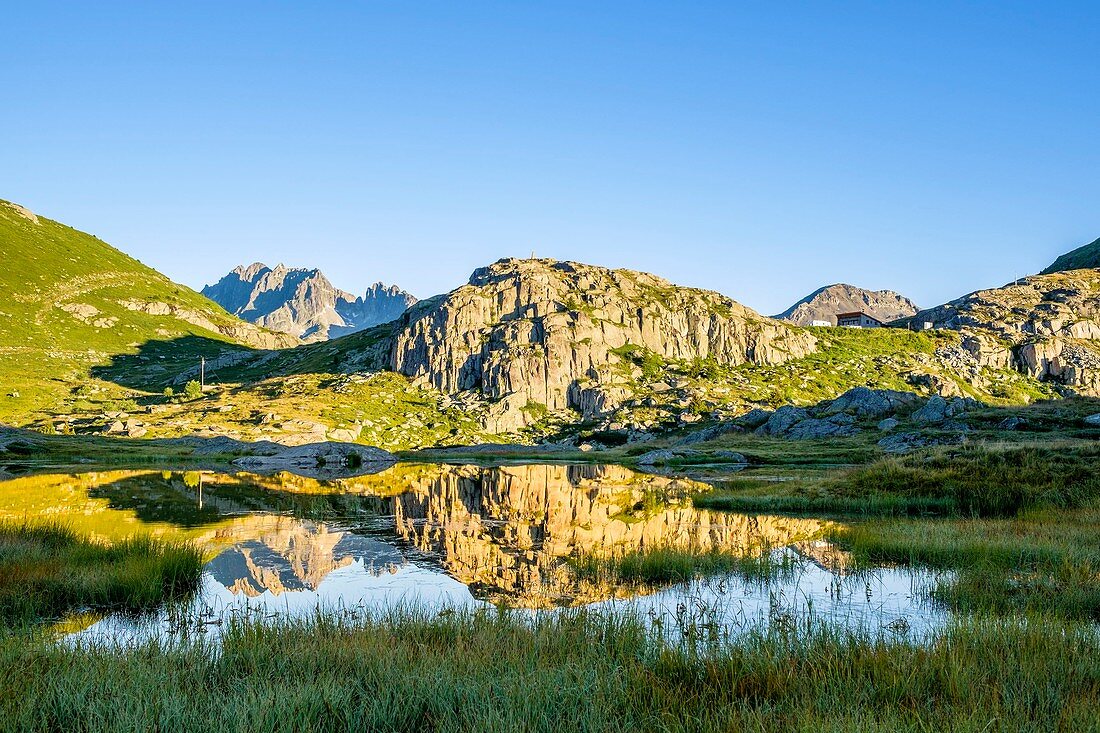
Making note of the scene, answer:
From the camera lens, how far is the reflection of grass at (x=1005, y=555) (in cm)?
1465

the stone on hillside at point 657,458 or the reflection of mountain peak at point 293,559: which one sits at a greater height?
the reflection of mountain peak at point 293,559

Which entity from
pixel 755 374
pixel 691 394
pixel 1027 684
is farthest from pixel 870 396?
pixel 1027 684

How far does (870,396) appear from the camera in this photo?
373 ft

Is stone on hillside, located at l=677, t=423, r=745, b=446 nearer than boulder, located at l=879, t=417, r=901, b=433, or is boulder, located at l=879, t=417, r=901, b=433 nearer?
boulder, located at l=879, t=417, r=901, b=433

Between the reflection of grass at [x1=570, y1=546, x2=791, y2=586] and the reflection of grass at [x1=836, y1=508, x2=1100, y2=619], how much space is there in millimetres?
3817

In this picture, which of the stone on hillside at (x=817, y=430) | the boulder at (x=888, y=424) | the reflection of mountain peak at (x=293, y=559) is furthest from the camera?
the stone on hillside at (x=817, y=430)

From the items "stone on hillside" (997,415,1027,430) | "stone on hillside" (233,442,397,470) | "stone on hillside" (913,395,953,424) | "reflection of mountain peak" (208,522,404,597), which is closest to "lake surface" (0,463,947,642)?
"reflection of mountain peak" (208,522,404,597)

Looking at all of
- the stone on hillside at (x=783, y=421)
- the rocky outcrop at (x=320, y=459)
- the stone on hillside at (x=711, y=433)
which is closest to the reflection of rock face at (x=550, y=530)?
the rocky outcrop at (x=320, y=459)

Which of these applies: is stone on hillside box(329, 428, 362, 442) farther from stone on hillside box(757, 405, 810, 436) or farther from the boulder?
the boulder

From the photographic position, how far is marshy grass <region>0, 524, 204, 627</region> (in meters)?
15.4

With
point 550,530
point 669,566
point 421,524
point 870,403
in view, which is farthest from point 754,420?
point 669,566

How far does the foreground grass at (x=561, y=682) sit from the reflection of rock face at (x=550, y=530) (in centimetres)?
604

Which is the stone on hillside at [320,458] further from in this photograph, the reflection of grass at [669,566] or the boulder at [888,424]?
the reflection of grass at [669,566]

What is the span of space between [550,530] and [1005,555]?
17344 millimetres
